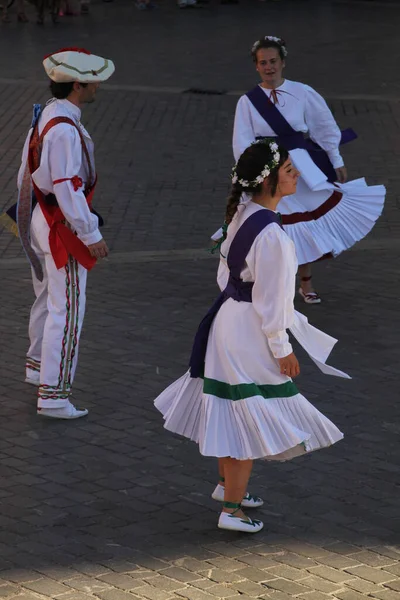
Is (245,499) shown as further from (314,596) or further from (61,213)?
(61,213)

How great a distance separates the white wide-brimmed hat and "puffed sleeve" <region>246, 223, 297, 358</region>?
1899mm

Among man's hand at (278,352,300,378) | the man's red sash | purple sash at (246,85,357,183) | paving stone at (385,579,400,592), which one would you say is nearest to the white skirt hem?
man's hand at (278,352,300,378)

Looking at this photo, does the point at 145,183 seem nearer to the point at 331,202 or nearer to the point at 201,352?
the point at 331,202

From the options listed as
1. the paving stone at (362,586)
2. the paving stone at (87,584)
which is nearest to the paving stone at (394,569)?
the paving stone at (362,586)

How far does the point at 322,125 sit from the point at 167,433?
10.0 ft

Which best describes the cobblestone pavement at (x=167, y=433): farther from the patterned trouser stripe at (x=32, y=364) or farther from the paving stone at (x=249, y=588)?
the patterned trouser stripe at (x=32, y=364)

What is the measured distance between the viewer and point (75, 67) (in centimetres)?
627

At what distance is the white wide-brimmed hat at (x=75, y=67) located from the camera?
6.27m

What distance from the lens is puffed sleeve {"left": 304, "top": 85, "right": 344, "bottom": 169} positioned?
8.30m

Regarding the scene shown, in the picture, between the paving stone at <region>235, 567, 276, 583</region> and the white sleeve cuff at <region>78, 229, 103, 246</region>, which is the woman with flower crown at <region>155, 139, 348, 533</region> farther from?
the white sleeve cuff at <region>78, 229, 103, 246</region>

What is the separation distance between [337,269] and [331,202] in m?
1.12

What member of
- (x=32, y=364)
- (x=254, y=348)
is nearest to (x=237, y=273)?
(x=254, y=348)

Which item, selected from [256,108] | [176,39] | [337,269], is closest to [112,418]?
[256,108]

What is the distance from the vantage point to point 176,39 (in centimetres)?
2242
